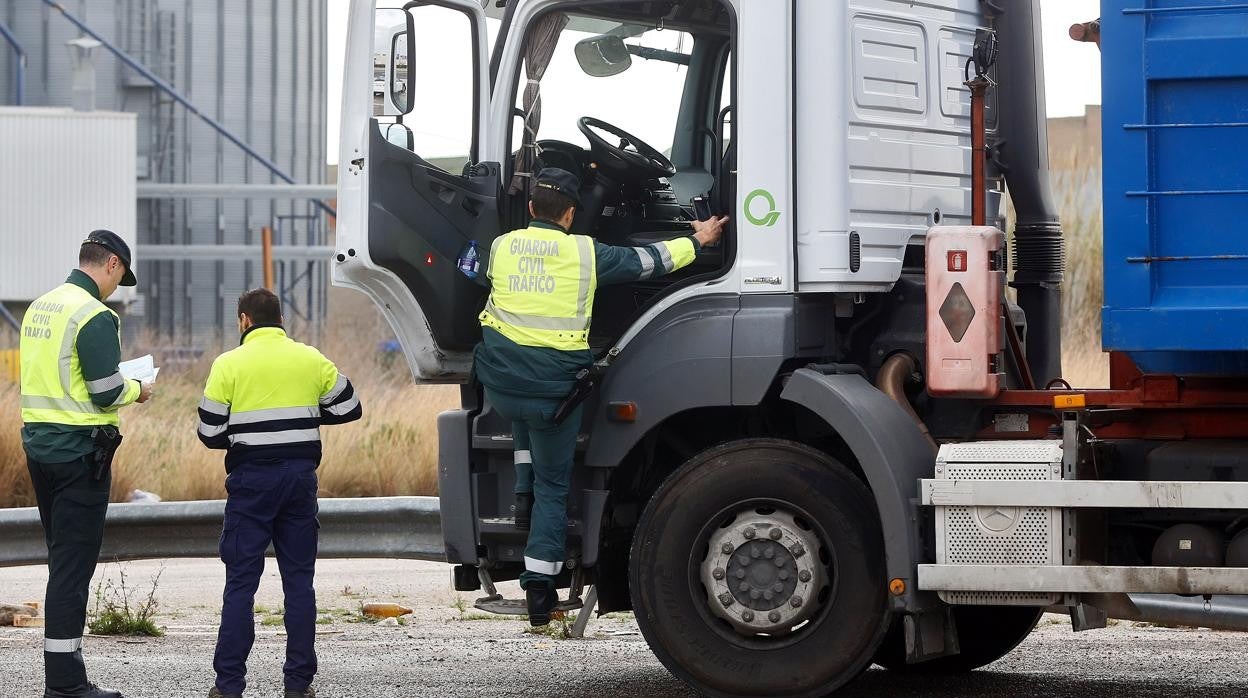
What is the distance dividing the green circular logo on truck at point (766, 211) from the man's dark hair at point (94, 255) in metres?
2.48

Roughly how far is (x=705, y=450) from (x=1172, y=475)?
162 centimetres

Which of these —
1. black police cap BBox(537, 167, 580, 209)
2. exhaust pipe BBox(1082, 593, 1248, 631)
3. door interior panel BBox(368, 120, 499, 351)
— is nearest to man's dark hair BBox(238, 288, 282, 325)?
door interior panel BBox(368, 120, 499, 351)

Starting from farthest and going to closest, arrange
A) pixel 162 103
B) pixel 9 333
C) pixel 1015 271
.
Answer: pixel 162 103 < pixel 9 333 < pixel 1015 271

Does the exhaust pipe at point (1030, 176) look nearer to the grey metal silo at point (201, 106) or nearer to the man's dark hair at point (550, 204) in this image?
the man's dark hair at point (550, 204)

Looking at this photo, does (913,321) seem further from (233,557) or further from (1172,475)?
(233,557)

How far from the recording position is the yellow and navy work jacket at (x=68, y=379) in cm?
629

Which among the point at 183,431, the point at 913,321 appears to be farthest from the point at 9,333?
the point at 913,321

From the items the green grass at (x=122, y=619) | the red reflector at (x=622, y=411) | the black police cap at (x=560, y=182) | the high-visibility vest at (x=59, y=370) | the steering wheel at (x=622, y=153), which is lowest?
the green grass at (x=122, y=619)

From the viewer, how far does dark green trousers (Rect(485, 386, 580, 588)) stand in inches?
240

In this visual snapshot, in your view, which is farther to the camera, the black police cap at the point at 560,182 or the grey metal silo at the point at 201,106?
the grey metal silo at the point at 201,106

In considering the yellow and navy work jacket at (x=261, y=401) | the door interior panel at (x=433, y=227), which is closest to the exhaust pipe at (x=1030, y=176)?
the door interior panel at (x=433, y=227)

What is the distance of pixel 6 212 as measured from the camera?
23.9 m

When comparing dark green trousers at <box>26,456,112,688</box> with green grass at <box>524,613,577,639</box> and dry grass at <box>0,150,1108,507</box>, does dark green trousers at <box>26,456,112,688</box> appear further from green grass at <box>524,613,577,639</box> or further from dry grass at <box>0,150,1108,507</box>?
dry grass at <box>0,150,1108,507</box>

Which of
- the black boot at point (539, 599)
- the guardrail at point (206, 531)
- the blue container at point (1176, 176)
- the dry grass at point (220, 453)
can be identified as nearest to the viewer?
the blue container at point (1176, 176)
